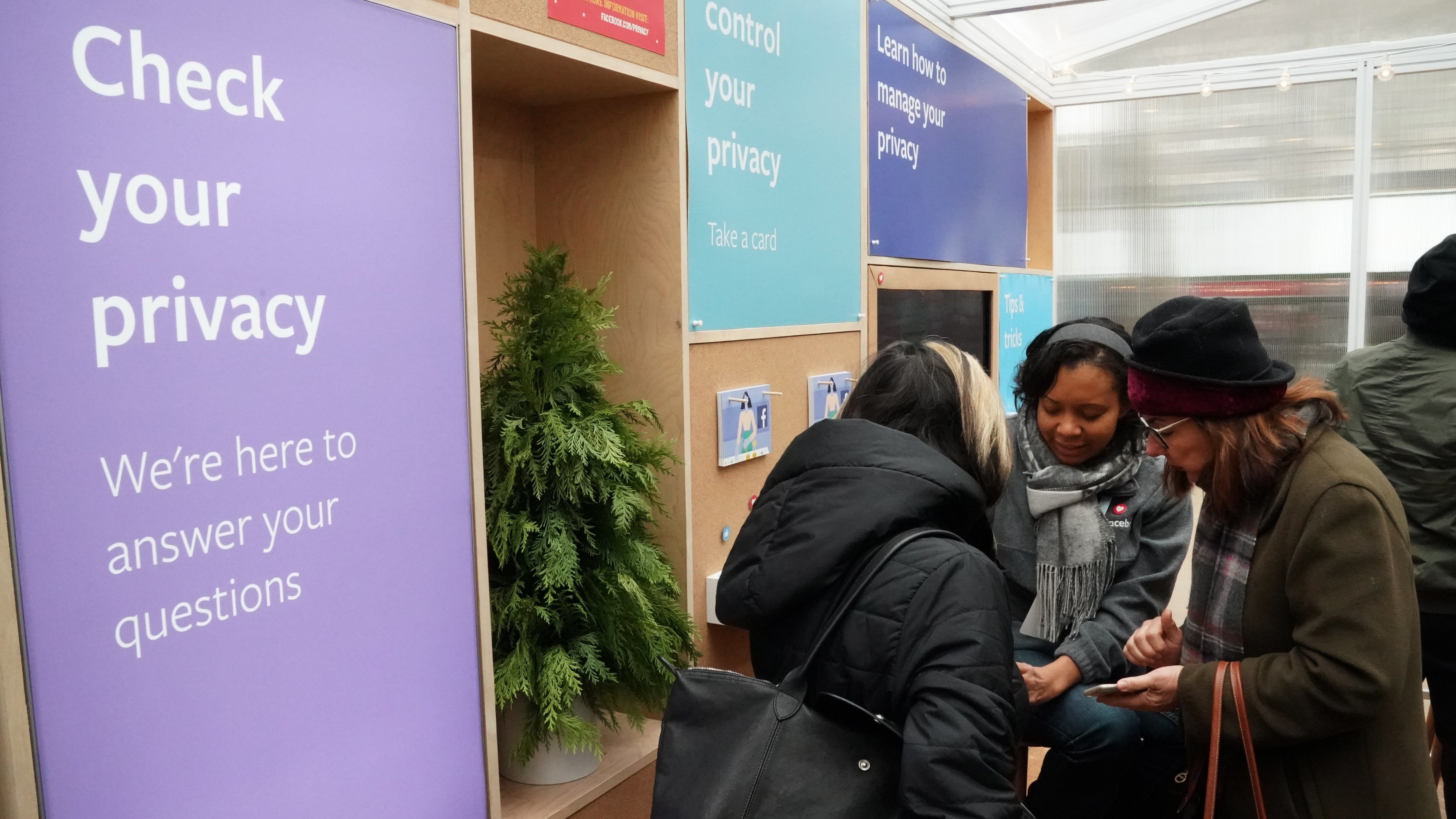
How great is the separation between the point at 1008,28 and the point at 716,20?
8.85 ft

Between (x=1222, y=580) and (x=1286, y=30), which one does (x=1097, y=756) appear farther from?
(x=1286, y=30)

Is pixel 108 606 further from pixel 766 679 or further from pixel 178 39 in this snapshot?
pixel 766 679

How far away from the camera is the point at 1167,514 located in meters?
2.09

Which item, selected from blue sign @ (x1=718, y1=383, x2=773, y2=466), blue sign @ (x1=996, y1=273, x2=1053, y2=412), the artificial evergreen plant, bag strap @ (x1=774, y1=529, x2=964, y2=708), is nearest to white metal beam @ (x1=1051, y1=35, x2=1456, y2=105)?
blue sign @ (x1=996, y1=273, x2=1053, y2=412)

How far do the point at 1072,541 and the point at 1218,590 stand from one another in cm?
45

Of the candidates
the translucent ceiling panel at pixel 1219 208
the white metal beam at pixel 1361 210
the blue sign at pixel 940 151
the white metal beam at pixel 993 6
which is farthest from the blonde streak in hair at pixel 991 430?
the white metal beam at pixel 1361 210

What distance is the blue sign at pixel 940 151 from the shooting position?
10.7 feet

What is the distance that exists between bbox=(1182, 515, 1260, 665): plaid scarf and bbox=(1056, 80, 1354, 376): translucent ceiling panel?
13.5ft

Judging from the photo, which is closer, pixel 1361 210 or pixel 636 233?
pixel 636 233

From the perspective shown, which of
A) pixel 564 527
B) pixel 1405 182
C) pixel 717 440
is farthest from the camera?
pixel 1405 182

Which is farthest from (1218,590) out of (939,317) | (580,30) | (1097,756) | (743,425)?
(939,317)

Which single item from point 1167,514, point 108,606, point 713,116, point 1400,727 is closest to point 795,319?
point 713,116

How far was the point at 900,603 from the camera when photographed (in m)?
1.26

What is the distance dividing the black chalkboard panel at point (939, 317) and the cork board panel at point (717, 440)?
36 cm
